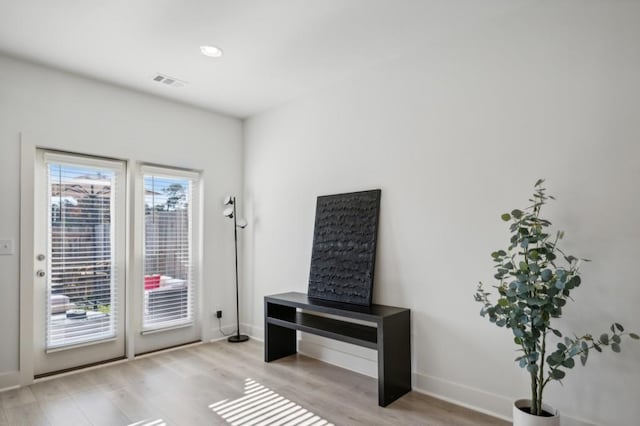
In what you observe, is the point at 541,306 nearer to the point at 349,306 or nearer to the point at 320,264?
the point at 349,306

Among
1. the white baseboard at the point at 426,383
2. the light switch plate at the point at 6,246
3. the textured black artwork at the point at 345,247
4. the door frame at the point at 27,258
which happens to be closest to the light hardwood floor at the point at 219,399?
the white baseboard at the point at 426,383

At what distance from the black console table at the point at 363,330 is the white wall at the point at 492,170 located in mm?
154

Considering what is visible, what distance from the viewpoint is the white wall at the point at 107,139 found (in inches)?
120

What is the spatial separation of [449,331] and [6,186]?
3.64m

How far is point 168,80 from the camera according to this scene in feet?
11.8

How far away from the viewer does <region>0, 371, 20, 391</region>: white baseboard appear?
2967 mm

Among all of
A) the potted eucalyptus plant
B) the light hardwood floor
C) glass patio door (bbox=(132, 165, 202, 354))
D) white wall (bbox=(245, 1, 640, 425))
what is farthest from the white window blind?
the potted eucalyptus plant

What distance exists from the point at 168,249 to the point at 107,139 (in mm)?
1264

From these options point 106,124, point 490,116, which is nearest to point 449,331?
point 490,116

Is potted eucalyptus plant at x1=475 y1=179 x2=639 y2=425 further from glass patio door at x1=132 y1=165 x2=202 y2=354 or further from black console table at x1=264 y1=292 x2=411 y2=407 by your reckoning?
glass patio door at x1=132 y1=165 x2=202 y2=354

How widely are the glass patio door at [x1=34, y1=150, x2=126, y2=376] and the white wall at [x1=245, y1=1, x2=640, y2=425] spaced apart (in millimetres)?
1913

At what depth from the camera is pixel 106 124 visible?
3619mm

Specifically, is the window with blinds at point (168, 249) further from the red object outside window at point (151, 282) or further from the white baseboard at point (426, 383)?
the white baseboard at point (426, 383)

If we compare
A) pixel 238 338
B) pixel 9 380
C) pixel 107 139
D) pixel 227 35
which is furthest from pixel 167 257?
pixel 227 35
